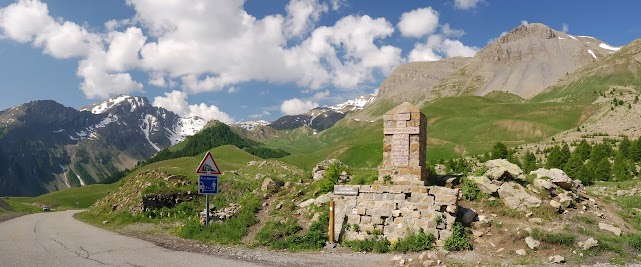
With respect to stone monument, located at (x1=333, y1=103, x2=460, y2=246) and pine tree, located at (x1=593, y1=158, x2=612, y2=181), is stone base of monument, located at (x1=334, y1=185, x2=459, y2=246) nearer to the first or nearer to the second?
stone monument, located at (x1=333, y1=103, x2=460, y2=246)

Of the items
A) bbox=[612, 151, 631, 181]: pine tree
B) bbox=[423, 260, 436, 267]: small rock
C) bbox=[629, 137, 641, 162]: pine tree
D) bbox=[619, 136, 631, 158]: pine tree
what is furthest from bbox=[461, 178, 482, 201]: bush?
bbox=[619, 136, 631, 158]: pine tree

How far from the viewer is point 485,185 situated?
19.6 metres

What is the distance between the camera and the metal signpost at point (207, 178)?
20.2m

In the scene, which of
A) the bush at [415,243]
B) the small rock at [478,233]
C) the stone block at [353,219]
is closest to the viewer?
the bush at [415,243]

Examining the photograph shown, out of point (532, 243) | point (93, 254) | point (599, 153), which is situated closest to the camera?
point (532, 243)

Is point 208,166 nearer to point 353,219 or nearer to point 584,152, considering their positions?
point 353,219

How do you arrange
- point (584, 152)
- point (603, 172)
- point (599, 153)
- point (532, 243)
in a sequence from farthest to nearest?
→ 1. point (584, 152)
2. point (599, 153)
3. point (603, 172)
4. point (532, 243)

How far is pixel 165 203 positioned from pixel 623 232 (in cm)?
2740

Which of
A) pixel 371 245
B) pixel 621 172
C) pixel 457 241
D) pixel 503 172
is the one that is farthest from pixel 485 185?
pixel 621 172

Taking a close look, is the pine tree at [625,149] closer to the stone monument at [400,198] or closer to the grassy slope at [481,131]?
the grassy slope at [481,131]

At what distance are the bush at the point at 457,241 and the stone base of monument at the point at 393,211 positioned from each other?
0.73 feet

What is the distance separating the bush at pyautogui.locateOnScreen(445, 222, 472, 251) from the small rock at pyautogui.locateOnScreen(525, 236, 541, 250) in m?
2.02

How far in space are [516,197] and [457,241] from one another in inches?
199

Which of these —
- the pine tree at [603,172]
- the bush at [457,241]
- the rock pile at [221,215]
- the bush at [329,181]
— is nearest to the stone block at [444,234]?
the bush at [457,241]
